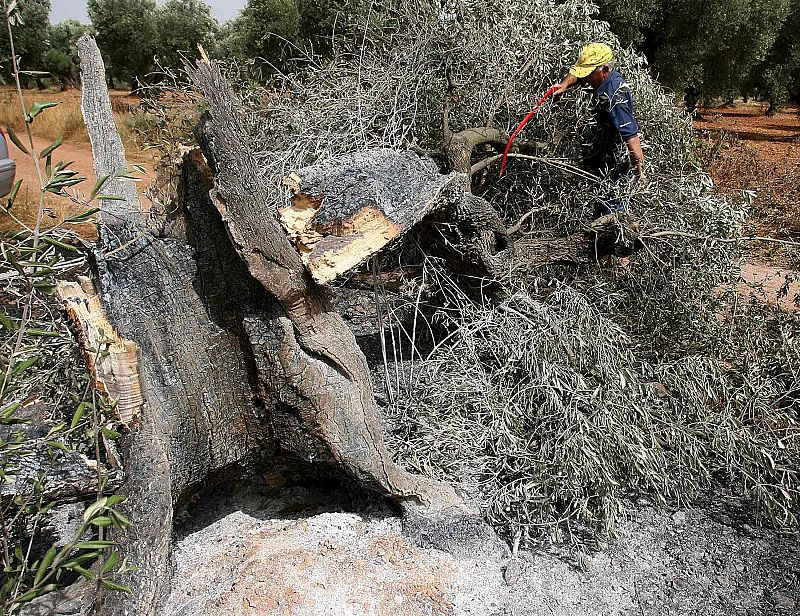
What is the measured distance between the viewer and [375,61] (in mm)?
4555

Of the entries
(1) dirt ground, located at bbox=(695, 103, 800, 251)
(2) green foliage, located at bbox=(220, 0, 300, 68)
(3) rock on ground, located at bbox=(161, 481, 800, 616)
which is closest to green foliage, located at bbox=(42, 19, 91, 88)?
(2) green foliage, located at bbox=(220, 0, 300, 68)

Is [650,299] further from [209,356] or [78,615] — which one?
[78,615]

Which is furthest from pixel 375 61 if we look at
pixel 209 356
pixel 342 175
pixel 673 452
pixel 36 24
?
pixel 36 24

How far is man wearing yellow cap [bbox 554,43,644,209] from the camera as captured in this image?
4.06 metres

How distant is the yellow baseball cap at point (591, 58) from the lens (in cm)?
404

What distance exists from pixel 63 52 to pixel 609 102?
72.2 ft

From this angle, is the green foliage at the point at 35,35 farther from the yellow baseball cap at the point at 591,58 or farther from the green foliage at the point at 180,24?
the yellow baseball cap at the point at 591,58

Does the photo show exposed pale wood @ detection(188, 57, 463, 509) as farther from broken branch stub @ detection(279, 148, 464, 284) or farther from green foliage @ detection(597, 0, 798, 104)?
green foliage @ detection(597, 0, 798, 104)

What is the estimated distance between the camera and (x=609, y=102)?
13.5ft

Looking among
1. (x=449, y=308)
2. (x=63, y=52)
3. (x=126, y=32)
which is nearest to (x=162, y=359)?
(x=449, y=308)

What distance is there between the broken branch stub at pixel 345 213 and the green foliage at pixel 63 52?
58.6 ft

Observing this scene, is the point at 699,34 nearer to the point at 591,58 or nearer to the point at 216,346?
the point at 591,58

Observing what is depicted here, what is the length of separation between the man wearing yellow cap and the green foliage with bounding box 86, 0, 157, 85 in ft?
53.6

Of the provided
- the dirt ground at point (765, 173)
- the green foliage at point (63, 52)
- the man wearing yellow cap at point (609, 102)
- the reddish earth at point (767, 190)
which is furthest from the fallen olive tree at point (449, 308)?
the green foliage at point (63, 52)
